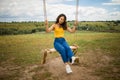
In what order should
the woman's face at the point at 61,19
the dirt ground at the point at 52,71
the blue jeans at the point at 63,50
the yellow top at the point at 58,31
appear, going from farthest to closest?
the yellow top at the point at 58,31 < the woman's face at the point at 61,19 < the blue jeans at the point at 63,50 < the dirt ground at the point at 52,71

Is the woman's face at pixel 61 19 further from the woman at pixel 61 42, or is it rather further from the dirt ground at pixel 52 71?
the dirt ground at pixel 52 71

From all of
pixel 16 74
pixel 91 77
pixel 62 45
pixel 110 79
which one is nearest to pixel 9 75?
pixel 16 74

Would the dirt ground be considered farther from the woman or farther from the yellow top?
the yellow top

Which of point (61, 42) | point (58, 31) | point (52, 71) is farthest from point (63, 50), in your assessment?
point (52, 71)

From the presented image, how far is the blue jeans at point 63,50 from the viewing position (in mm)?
5076

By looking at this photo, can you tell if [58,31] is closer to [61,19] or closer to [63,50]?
[61,19]

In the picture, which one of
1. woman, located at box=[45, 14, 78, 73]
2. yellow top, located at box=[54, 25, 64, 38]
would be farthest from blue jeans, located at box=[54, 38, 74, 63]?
yellow top, located at box=[54, 25, 64, 38]

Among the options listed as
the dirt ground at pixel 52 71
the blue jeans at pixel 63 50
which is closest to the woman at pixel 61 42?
the blue jeans at pixel 63 50

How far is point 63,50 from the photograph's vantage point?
508cm

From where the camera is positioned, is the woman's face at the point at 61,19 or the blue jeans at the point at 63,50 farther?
the woman's face at the point at 61,19

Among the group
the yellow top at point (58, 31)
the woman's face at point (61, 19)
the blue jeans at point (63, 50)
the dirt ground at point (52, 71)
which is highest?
the woman's face at point (61, 19)

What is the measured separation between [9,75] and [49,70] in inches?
48.3

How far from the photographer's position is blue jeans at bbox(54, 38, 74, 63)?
5.08m

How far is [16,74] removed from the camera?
18.1ft
